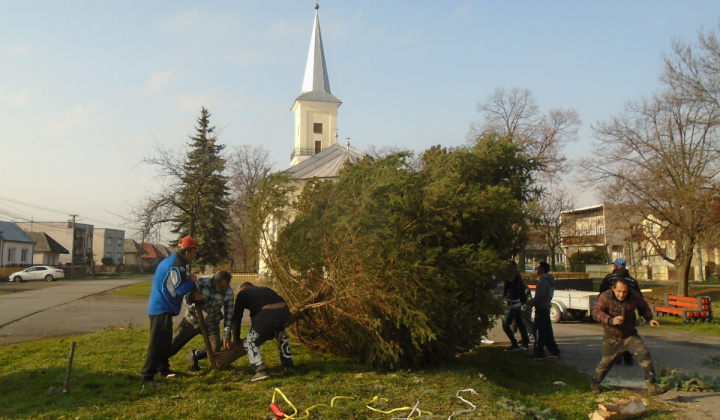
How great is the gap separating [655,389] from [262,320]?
198 inches

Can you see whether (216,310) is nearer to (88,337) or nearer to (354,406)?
(354,406)

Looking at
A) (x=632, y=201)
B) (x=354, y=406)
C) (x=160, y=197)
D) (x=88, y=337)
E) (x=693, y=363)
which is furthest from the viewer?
(x=632, y=201)

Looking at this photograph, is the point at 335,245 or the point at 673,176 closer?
the point at 335,245

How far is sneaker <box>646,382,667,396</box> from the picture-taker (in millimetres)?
6891

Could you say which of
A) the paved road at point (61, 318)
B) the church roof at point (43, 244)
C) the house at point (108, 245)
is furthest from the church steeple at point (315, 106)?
the house at point (108, 245)

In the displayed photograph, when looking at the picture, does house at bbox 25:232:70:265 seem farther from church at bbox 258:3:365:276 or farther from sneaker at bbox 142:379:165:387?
sneaker at bbox 142:379:165:387

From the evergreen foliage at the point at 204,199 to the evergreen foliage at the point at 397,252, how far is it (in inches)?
559

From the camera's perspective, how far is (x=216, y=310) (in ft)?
24.8

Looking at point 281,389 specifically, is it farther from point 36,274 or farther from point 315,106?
point 36,274

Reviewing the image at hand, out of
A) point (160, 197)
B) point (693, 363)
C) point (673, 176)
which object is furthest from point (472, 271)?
point (673, 176)

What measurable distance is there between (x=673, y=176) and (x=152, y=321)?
23.9 m

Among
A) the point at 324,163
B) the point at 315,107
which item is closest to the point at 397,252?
the point at 324,163

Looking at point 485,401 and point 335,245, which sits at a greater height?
point 335,245

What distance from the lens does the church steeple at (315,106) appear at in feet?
173
